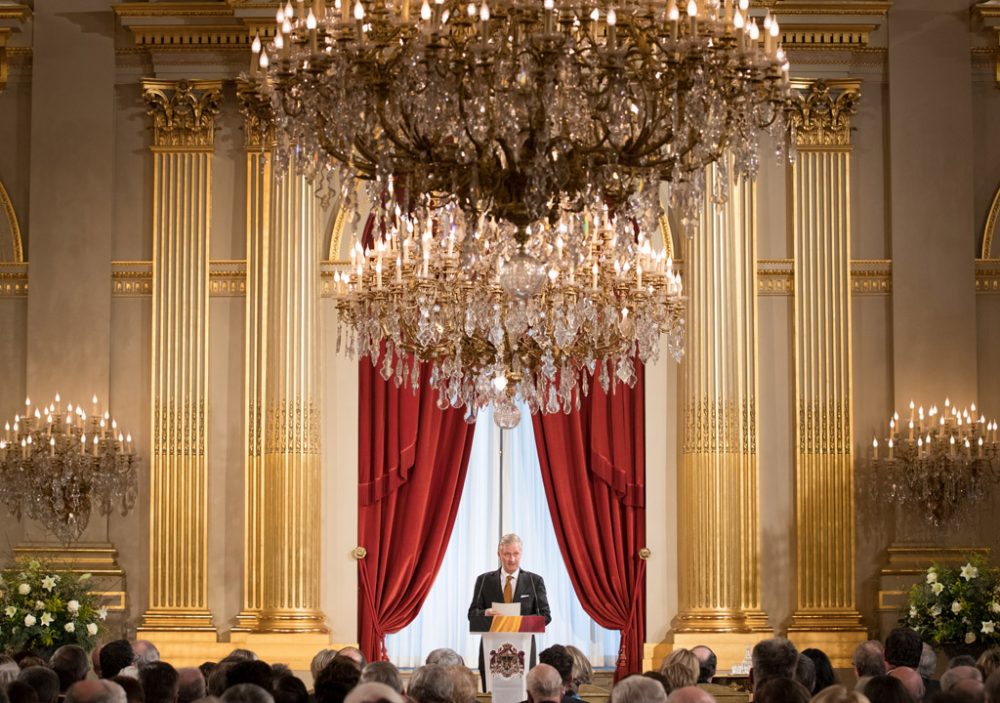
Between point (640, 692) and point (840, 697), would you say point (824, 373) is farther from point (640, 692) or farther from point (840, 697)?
point (840, 697)

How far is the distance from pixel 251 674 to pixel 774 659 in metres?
2.33

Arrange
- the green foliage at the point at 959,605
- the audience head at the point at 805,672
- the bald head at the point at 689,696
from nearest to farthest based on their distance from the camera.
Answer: the bald head at the point at 689,696, the audience head at the point at 805,672, the green foliage at the point at 959,605

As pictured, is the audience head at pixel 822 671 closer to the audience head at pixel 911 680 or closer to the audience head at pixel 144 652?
the audience head at pixel 911 680

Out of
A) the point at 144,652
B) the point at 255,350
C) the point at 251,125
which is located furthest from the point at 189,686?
the point at 251,125

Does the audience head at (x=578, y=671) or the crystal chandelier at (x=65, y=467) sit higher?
the crystal chandelier at (x=65, y=467)

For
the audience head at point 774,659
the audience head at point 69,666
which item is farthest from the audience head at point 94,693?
the audience head at point 774,659

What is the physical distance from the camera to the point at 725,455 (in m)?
12.3

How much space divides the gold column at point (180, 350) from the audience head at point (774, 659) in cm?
609

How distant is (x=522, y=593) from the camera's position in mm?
11828

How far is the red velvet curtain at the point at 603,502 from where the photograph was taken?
12516mm


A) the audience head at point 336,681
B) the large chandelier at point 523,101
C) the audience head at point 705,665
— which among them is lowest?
the audience head at point 705,665

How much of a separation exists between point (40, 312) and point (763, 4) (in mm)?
6147

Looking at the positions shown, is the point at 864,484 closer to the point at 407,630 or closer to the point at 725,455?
Result: the point at 725,455

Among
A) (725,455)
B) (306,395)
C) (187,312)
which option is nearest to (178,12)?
(187,312)
